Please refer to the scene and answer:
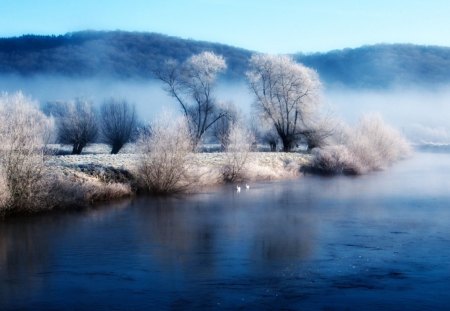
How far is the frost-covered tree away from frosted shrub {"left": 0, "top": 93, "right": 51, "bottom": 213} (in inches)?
860

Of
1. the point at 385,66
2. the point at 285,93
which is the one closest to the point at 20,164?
the point at 285,93

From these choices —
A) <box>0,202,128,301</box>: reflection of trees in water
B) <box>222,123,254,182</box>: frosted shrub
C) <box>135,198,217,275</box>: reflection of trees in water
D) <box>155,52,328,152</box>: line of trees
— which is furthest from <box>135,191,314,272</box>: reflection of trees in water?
<box>155,52,328,152</box>: line of trees

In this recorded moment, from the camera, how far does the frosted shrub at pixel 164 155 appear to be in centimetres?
2136

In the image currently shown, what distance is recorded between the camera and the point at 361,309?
916cm

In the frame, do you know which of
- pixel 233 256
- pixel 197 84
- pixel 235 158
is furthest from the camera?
pixel 197 84

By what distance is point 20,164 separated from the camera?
55.8 feet

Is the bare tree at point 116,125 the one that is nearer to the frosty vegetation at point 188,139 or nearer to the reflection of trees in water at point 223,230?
the frosty vegetation at point 188,139

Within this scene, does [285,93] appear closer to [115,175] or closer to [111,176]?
[115,175]

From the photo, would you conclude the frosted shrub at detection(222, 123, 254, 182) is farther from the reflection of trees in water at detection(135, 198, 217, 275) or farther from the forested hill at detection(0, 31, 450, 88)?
the forested hill at detection(0, 31, 450, 88)

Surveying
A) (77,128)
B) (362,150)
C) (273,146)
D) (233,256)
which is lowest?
(233,256)

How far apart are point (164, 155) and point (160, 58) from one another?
7316cm

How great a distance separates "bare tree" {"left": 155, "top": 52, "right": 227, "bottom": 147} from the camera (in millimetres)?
38219

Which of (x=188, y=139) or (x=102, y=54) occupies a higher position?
(x=102, y=54)

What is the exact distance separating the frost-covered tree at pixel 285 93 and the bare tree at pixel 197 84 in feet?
8.53
